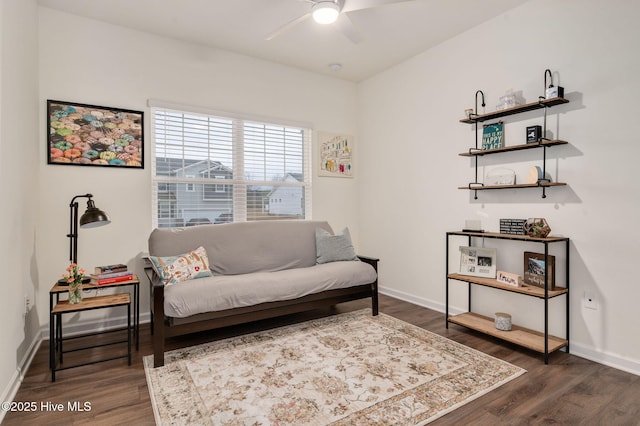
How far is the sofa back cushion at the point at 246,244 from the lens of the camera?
325 centimetres

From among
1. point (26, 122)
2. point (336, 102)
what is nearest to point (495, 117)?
point (336, 102)

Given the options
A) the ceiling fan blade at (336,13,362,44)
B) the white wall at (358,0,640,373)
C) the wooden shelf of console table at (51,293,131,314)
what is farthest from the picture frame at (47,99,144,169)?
the white wall at (358,0,640,373)

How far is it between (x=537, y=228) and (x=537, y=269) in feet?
1.14

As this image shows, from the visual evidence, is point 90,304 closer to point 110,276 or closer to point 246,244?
point 110,276

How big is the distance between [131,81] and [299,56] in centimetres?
181

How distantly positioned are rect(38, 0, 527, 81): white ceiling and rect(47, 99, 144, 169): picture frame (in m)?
0.85

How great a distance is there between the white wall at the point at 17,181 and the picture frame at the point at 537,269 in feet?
11.7

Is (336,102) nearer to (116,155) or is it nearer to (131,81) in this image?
(131,81)

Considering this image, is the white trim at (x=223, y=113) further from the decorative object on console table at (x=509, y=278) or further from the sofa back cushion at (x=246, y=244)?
the decorative object on console table at (x=509, y=278)

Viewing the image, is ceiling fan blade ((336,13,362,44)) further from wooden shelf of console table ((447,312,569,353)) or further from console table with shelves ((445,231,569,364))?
wooden shelf of console table ((447,312,569,353))

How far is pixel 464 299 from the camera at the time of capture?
352 centimetres

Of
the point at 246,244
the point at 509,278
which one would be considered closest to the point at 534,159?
the point at 509,278

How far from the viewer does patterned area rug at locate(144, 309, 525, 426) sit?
188 centimetres

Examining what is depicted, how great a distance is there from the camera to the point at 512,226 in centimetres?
288
